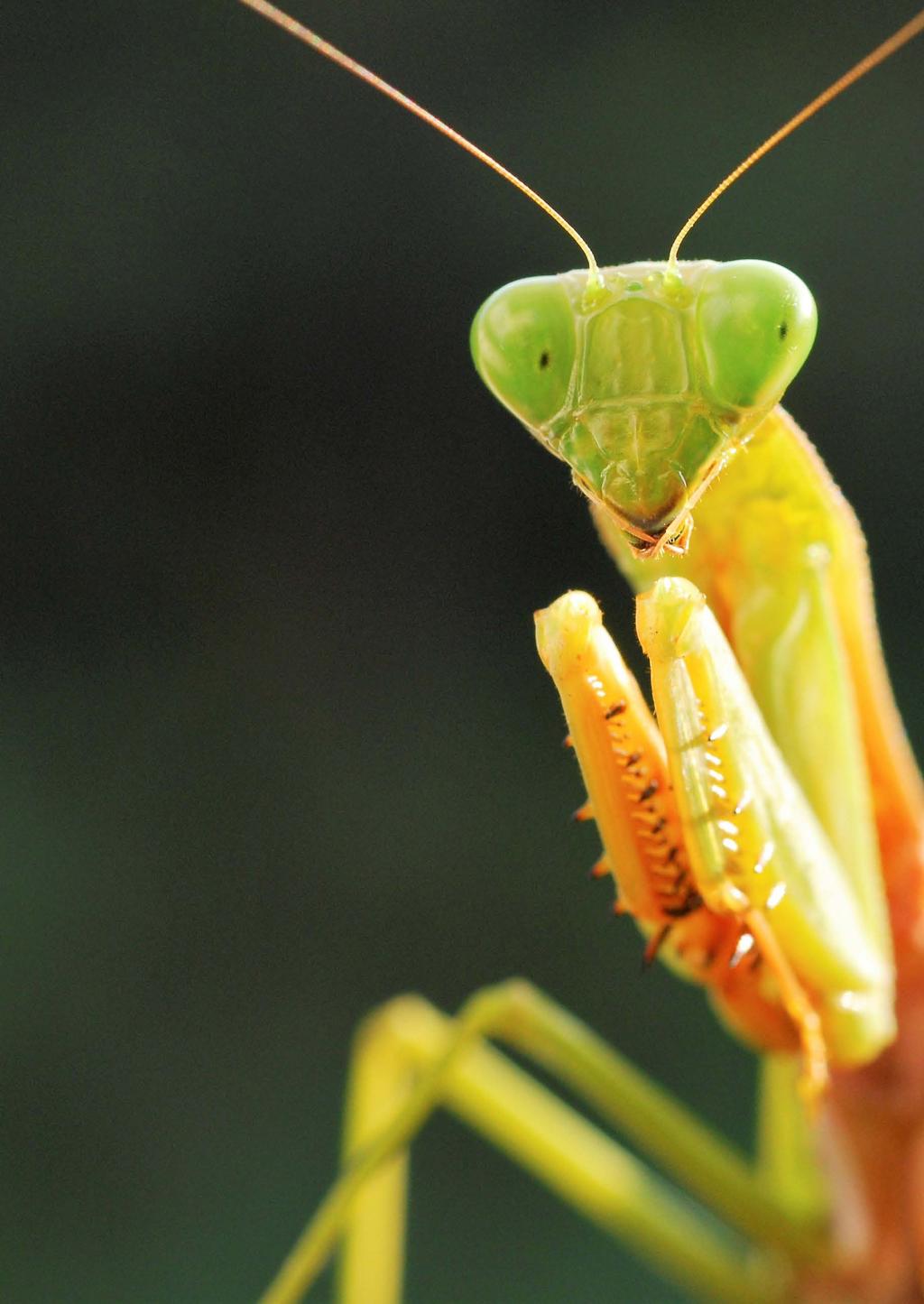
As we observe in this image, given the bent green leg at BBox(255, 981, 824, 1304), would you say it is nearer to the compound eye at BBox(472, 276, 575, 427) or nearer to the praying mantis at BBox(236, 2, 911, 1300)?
the praying mantis at BBox(236, 2, 911, 1300)

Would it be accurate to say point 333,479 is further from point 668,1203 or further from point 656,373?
point 656,373

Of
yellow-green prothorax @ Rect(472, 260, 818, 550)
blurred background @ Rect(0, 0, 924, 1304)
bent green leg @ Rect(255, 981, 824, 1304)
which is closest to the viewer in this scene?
yellow-green prothorax @ Rect(472, 260, 818, 550)

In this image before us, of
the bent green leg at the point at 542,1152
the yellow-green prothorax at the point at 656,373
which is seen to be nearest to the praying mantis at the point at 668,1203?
the bent green leg at the point at 542,1152

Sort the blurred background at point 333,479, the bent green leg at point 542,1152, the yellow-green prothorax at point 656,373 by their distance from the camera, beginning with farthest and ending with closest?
the blurred background at point 333,479 < the bent green leg at point 542,1152 < the yellow-green prothorax at point 656,373

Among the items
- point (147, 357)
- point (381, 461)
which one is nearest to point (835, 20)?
point (381, 461)

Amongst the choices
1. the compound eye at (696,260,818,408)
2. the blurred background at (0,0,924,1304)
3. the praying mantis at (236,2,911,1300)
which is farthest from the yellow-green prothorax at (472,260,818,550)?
the blurred background at (0,0,924,1304)

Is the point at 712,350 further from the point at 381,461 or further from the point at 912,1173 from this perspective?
the point at 381,461

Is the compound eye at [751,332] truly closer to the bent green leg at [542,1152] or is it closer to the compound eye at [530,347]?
the compound eye at [530,347]
